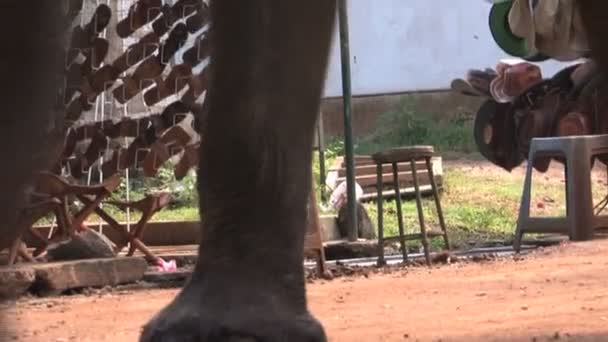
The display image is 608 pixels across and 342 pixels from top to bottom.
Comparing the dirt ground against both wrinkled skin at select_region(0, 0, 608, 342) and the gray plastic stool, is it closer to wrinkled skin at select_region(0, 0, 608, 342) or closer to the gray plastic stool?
wrinkled skin at select_region(0, 0, 608, 342)

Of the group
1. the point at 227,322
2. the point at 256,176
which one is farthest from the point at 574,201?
the point at 227,322

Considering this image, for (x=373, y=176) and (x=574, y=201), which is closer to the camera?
(x=574, y=201)

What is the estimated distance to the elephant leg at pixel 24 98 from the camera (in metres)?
1.66

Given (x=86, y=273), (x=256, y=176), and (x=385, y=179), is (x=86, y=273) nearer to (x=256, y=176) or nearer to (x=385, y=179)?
(x=256, y=176)

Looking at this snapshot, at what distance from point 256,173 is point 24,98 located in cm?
58

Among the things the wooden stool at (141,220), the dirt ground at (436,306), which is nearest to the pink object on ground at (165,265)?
the wooden stool at (141,220)

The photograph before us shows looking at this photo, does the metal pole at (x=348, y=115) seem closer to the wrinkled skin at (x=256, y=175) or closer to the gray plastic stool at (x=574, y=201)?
the gray plastic stool at (x=574, y=201)

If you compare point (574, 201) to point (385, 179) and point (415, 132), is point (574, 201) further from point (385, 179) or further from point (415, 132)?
point (415, 132)

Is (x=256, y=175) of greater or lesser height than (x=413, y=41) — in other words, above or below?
below

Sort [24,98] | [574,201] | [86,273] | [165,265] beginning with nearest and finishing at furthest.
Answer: [24,98], [86,273], [165,265], [574,201]

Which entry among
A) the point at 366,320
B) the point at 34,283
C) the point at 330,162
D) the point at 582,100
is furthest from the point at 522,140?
the point at 366,320

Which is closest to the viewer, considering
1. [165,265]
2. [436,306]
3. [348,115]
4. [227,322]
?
[227,322]

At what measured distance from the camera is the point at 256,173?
219 centimetres

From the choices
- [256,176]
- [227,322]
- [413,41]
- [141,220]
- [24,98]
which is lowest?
[141,220]
